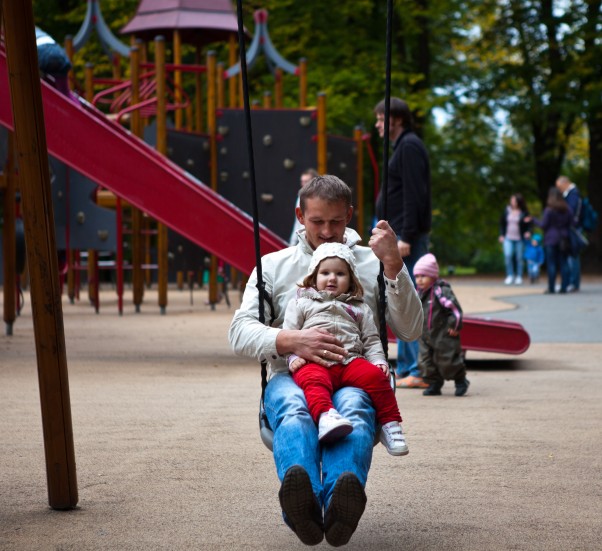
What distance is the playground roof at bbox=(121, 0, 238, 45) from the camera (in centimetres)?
1856

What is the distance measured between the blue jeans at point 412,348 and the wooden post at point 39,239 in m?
4.16

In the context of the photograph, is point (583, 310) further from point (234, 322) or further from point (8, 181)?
point (234, 322)

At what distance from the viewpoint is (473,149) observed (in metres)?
34.2

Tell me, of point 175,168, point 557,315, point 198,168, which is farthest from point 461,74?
point 175,168

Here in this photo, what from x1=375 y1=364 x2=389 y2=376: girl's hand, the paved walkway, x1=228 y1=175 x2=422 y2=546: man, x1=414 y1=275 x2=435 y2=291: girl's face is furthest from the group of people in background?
x1=375 y1=364 x2=389 y2=376: girl's hand

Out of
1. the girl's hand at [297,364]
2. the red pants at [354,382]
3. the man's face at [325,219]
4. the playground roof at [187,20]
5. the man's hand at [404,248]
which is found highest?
the playground roof at [187,20]

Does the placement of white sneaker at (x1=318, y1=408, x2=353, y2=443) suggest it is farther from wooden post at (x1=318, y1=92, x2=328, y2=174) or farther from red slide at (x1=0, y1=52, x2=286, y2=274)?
wooden post at (x1=318, y1=92, x2=328, y2=174)

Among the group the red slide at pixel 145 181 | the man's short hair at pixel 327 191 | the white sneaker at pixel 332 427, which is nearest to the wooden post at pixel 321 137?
the red slide at pixel 145 181

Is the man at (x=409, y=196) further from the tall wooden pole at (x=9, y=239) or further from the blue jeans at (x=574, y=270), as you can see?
the blue jeans at (x=574, y=270)

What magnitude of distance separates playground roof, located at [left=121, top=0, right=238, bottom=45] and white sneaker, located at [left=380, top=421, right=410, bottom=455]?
15.2 metres

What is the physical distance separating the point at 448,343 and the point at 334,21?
67.4 ft

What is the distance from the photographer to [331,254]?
4020 millimetres

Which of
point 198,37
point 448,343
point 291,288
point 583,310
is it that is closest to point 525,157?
point 198,37

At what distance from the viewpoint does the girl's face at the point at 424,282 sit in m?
7.86
